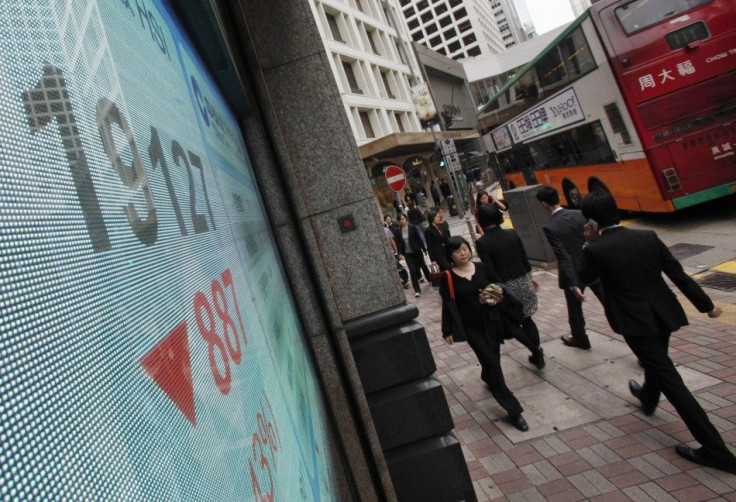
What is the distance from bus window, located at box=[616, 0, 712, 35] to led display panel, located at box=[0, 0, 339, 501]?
423 inches

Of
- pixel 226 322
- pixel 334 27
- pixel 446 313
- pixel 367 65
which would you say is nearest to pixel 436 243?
pixel 446 313

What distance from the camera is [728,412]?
3.64 m

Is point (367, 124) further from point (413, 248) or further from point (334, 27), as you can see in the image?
point (413, 248)

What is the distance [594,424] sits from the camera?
3.98 metres

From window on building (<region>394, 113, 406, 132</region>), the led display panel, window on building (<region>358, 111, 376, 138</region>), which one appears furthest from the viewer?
window on building (<region>394, 113, 406, 132</region>)

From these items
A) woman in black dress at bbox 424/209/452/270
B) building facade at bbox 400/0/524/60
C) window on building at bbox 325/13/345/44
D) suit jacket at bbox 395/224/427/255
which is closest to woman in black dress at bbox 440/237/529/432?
woman in black dress at bbox 424/209/452/270

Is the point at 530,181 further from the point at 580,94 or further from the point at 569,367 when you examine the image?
the point at 569,367

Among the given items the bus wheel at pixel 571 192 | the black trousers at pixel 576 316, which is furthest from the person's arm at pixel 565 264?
the bus wheel at pixel 571 192

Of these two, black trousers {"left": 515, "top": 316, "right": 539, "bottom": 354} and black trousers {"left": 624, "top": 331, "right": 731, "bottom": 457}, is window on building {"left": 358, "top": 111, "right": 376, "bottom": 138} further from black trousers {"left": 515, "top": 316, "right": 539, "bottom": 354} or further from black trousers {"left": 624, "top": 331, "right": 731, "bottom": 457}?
black trousers {"left": 624, "top": 331, "right": 731, "bottom": 457}

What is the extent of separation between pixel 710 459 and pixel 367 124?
28.7 metres

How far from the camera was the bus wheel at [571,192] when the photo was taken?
13.4 metres

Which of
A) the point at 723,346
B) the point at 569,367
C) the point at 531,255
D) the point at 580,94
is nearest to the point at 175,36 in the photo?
the point at 569,367

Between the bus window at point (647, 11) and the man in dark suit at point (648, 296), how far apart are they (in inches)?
317

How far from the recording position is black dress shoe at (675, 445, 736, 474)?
122 inches
